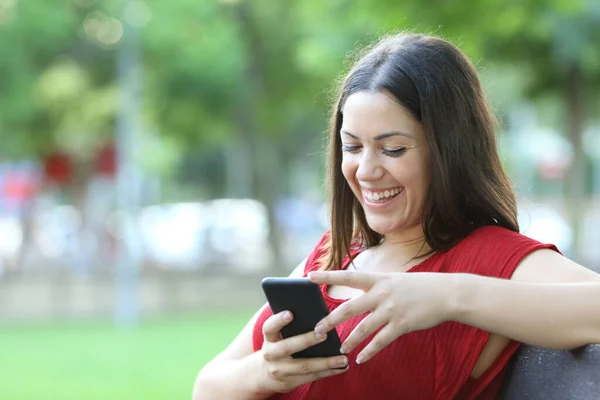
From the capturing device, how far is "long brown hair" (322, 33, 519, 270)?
8.29ft

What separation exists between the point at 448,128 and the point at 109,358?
13.4 meters

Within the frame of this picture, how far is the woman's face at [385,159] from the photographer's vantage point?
2559mm

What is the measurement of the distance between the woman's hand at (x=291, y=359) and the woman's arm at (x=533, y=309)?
30cm

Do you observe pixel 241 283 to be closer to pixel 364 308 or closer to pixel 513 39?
pixel 513 39

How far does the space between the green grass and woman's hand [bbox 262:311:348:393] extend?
9.26m

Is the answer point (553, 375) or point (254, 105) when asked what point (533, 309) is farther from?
point (254, 105)

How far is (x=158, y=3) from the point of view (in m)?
21.0

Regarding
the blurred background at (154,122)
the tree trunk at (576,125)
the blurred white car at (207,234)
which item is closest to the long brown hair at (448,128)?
the blurred background at (154,122)

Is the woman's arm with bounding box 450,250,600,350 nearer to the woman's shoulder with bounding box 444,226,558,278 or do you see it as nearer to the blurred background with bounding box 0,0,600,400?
the woman's shoulder with bounding box 444,226,558,278

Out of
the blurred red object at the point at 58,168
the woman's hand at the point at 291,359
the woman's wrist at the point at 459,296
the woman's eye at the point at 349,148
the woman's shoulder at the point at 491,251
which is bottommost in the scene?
the woman's hand at the point at 291,359

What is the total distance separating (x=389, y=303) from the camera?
2.10 m

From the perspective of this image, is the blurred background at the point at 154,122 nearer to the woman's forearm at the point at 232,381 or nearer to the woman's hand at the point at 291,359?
the woman's forearm at the point at 232,381

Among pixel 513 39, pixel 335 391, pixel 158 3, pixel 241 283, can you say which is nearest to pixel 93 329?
pixel 241 283

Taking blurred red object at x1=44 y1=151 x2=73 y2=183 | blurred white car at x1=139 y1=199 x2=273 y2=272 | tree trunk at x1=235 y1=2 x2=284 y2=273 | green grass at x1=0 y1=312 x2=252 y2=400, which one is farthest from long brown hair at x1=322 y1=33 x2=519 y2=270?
blurred white car at x1=139 y1=199 x2=273 y2=272
